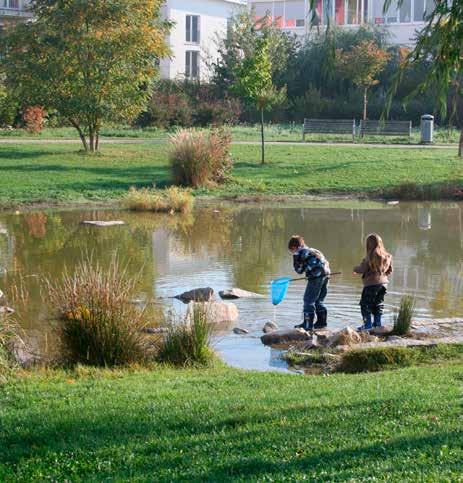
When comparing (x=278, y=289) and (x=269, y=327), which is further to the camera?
(x=278, y=289)

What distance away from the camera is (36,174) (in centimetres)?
3038

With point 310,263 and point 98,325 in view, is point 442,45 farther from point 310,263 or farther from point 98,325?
point 310,263

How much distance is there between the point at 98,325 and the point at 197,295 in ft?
16.3

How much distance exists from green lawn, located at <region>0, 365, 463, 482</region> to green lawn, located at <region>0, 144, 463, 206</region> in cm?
1917

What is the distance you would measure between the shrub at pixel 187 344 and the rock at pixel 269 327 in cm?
246

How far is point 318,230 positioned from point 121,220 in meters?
5.20

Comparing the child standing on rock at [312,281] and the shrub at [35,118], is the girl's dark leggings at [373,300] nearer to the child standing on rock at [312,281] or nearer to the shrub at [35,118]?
the child standing on rock at [312,281]

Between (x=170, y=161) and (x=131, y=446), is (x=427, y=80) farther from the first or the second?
(x=170, y=161)

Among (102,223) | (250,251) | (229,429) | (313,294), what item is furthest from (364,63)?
(229,429)

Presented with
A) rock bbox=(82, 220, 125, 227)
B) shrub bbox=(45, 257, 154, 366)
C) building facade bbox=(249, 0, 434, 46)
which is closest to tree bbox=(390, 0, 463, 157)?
shrub bbox=(45, 257, 154, 366)

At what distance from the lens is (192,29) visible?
6631cm

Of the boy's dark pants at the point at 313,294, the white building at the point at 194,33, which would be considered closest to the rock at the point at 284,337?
the boy's dark pants at the point at 313,294

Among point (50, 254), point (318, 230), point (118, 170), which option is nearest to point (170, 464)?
point (50, 254)

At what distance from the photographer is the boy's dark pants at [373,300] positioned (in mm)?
13000
